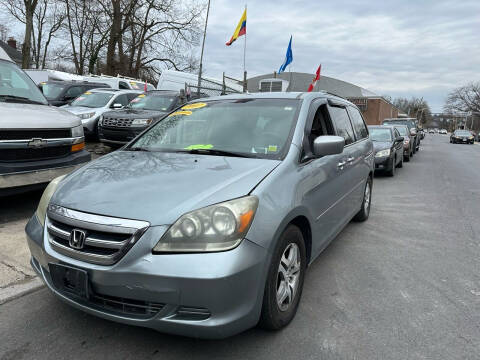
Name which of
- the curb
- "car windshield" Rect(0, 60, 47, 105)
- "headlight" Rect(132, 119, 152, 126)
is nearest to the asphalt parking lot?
the curb

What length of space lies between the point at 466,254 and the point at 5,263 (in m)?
4.88

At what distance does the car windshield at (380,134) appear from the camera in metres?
11.0

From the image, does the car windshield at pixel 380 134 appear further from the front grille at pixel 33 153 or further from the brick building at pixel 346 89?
the brick building at pixel 346 89

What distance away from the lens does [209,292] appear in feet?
6.66

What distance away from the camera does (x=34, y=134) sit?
15.6 ft

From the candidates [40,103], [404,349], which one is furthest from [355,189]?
[40,103]

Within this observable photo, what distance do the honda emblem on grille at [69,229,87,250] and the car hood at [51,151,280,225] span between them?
137mm

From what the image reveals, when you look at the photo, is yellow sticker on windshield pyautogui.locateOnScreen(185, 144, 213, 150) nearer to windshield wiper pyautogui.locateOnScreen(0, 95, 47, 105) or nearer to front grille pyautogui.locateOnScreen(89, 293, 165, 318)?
front grille pyautogui.locateOnScreen(89, 293, 165, 318)

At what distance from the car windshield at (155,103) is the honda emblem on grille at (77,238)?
861 cm

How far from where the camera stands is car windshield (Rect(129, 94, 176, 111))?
34.8 ft

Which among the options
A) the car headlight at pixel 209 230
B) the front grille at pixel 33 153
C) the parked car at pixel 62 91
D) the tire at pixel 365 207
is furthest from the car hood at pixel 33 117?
the parked car at pixel 62 91

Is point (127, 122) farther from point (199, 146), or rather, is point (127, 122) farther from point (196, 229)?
point (196, 229)

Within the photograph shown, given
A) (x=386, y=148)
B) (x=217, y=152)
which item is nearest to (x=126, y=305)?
(x=217, y=152)

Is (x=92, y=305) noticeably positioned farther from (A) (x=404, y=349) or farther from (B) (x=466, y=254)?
(B) (x=466, y=254)
